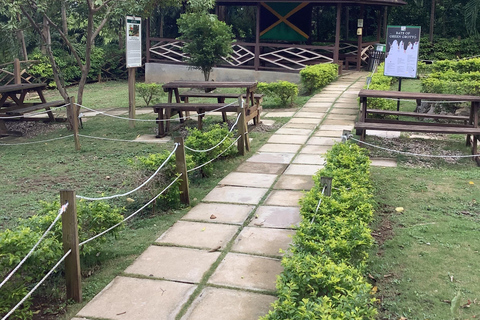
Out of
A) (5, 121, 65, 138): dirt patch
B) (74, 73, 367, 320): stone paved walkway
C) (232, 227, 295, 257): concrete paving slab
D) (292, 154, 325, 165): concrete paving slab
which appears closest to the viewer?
(74, 73, 367, 320): stone paved walkway

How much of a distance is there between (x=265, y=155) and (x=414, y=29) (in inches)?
181

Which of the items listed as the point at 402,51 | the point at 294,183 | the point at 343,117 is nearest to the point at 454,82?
the point at 402,51

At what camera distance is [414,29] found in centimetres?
1000

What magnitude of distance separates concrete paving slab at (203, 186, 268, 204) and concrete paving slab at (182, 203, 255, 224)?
0.57 feet

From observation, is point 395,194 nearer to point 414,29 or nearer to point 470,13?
point 414,29

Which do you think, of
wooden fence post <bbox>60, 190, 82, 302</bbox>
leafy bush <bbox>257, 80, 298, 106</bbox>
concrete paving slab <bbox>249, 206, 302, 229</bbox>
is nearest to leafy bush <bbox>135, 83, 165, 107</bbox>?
leafy bush <bbox>257, 80, 298, 106</bbox>

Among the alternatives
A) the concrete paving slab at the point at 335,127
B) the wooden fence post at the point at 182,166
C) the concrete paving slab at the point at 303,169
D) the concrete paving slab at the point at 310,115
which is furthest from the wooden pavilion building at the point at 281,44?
the wooden fence post at the point at 182,166

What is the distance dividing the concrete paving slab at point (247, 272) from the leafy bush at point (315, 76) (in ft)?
32.9

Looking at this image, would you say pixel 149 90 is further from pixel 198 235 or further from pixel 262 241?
pixel 262 241

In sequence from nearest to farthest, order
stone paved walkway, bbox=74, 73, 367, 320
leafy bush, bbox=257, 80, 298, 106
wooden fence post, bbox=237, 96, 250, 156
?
1. stone paved walkway, bbox=74, 73, 367, 320
2. wooden fence post, bbox=237, 96, 250, 156
3. leafy bush, bbox=257, 80, 298, 106

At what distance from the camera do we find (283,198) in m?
5.79

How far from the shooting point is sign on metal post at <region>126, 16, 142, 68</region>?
9773 millimetres

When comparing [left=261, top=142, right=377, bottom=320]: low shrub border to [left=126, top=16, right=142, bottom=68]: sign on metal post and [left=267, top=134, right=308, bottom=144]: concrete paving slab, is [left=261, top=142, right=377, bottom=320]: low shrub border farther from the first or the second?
[left=126, top=16, right=142, bottom=68]: sign on metal post

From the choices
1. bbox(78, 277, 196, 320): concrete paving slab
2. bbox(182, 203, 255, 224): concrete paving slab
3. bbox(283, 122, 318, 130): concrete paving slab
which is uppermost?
bbox(283, 122, 318, 130): concrete paving slab
